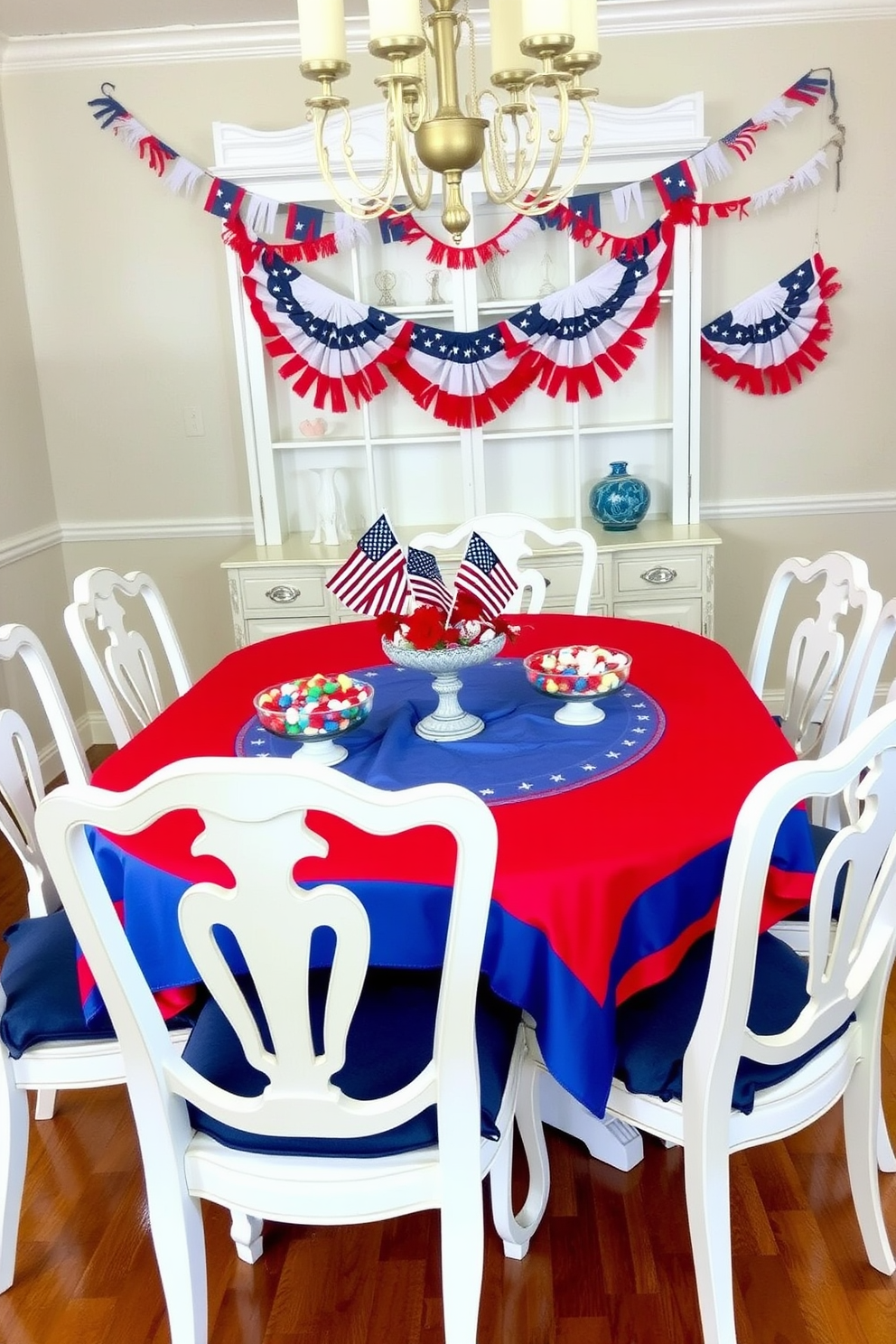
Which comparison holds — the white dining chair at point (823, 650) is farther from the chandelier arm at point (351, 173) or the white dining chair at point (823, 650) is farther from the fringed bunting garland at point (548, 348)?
the fringed bunting garland at point (548, 348)

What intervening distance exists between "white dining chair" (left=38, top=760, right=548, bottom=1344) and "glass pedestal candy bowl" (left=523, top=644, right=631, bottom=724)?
22.5 inches

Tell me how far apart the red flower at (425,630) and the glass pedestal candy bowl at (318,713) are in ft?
0.40

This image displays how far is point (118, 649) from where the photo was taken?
226 centimetres

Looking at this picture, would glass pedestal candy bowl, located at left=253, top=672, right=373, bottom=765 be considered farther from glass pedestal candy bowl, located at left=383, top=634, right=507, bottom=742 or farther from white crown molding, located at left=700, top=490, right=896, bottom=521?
white crown molding, located at left=700, top=490, right=896, bottom=521

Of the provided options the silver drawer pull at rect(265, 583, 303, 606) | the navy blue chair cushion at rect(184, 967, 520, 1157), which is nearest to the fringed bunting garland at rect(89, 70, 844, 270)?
the silver drawer pull at rect(265, 583, 303, 606)

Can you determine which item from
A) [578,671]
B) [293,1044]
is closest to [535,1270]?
[293,1044]

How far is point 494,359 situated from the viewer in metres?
3.49

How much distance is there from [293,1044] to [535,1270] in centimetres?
71

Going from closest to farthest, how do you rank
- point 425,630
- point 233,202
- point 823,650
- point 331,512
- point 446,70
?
point 446,70
point 425,630
point 823,650
point 233,202
point 331,512

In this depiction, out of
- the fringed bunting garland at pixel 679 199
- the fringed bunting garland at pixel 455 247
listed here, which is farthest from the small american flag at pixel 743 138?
the fringed bunting garland at pixel 455 247

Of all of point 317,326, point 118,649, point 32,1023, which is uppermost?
point 317,326

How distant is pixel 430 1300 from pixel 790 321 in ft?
10.1

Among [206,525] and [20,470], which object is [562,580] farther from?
[20,470]

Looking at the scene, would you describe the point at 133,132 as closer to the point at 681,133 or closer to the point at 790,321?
the point at 681,133
